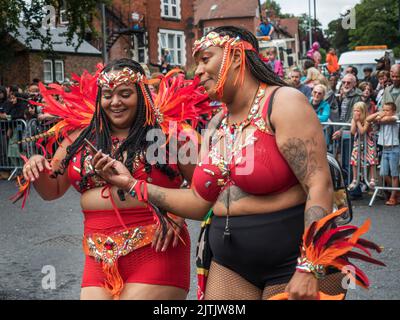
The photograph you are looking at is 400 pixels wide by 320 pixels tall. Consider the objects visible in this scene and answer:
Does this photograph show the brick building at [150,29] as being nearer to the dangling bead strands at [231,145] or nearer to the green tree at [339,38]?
the green tree at [339,38]

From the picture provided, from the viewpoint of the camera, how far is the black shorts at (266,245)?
2926 mm

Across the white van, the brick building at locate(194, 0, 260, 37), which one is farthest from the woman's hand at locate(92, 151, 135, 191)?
the brick building at locate(194, 0, 260, 37)

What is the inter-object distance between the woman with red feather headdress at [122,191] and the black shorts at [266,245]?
21.2 inches

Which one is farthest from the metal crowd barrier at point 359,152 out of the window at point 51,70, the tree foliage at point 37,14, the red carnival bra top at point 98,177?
the window at point 51,70

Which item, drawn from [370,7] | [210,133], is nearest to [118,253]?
[210,133]

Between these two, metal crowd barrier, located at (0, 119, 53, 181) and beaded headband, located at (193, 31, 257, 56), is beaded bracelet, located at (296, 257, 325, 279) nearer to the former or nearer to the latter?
beaded headband, located at (193, 31, 257, 56)

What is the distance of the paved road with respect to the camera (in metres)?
5.84

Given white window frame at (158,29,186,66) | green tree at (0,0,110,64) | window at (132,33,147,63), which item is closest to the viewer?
green tree at (0,0,110,64)

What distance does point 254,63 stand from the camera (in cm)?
308

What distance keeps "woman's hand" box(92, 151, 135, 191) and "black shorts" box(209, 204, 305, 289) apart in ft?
1.84
